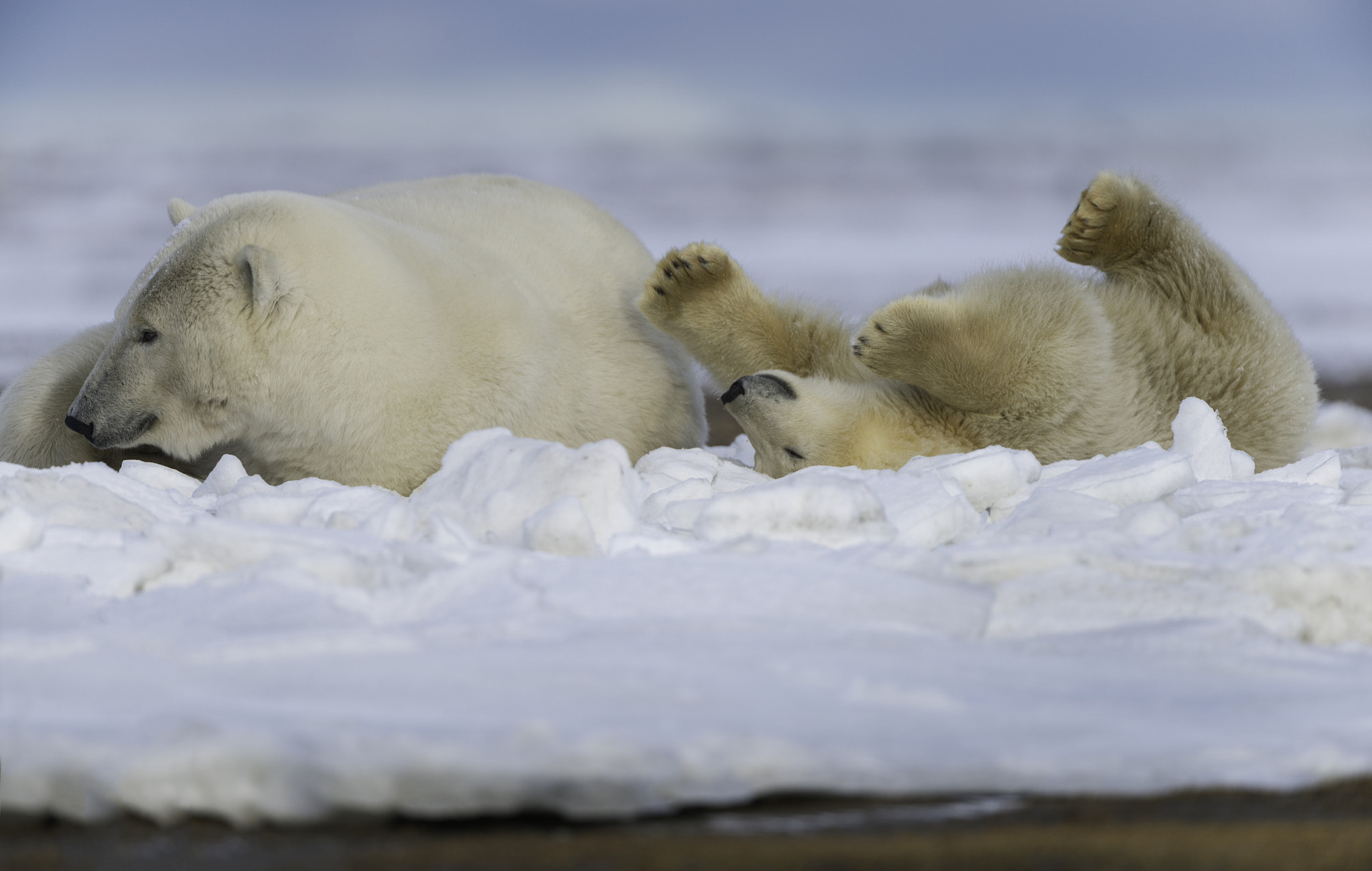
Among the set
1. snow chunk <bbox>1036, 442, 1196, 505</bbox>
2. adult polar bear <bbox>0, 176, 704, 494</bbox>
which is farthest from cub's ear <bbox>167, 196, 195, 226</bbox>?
snow chunk <bbox>1036, 442, 1196, 505</bbox>

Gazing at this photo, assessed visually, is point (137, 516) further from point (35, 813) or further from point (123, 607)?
point (35, 813)

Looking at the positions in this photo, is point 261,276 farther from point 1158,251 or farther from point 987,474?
point 1158,251

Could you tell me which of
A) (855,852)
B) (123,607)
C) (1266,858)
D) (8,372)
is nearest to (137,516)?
(123,607)

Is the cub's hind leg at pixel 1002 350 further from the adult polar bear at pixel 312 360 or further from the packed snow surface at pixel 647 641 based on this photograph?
the adult polar bear at pixel 312 360

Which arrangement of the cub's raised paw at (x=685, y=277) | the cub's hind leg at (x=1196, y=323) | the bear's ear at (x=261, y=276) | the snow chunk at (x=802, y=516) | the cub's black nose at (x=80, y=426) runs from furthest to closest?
the cub's raised paw at (x=685, y=277) → the cub's hind leg at (x=1196, y=323) → the cub's black nose at (x=80, y=426) → the bear's ear at (x=261, y=276) → the snow chunk at (x=802, y=516)

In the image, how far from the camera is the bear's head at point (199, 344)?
2064mm

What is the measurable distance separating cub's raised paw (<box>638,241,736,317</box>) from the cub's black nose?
44.4 inches

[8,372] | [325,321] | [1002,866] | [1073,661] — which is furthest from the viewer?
[8,372]

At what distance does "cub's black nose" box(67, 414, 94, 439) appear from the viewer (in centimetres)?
212

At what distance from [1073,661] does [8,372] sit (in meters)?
8.24

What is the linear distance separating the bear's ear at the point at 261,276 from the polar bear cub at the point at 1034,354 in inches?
32.6

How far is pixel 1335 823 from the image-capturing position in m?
0.90

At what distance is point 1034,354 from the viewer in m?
2.22

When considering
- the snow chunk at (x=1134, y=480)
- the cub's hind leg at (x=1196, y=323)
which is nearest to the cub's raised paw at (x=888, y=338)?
the snow chunk at (x=1134, y=480)
